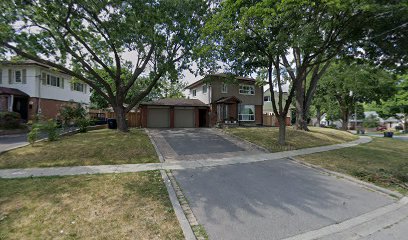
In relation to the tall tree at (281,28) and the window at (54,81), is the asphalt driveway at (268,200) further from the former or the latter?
the window at (54,81)

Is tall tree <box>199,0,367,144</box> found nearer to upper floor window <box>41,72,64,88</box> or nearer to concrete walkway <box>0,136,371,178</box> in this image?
concrete walkway <box>0,136,371,178</box>

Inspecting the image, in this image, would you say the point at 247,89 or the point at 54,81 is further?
the point at 247,89

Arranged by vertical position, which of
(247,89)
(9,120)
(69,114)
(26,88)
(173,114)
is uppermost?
(247,89)

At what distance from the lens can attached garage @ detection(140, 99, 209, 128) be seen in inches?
980

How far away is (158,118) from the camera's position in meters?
25.4

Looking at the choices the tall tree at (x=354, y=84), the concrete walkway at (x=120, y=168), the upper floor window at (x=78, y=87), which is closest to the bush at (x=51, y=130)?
the concrete walkway at (x=120, y=168)

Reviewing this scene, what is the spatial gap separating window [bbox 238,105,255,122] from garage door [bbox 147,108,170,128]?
8.55 meters

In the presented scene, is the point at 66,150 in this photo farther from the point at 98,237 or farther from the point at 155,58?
the point at 155,58

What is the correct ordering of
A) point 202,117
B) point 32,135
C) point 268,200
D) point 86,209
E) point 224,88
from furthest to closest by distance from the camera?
point 202,117, point 224,88, point 32,135, point 268,200, point 86,209

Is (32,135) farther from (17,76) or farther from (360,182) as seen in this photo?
(17,76)

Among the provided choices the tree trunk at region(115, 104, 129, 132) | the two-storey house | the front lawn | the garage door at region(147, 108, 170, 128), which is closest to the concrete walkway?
the front lawn

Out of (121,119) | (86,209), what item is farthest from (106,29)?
(86,209)

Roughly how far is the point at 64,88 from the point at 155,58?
1663 cm

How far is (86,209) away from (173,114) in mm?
20910
